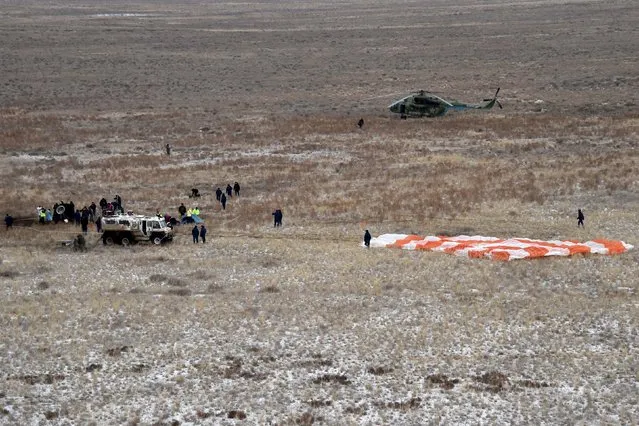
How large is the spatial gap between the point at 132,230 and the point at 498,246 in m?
13.6

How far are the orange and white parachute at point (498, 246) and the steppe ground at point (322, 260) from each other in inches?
23.0

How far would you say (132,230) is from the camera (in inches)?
1387

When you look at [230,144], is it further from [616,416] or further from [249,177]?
[616,416]

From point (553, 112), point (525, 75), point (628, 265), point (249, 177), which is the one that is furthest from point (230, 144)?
point (525, 75)

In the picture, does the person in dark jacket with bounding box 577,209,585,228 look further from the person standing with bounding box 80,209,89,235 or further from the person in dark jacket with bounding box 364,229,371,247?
the person standing with bounding box 80,209,89,235

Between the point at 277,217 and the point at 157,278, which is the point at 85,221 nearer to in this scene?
the point at 157,278

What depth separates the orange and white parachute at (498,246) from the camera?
32719mm

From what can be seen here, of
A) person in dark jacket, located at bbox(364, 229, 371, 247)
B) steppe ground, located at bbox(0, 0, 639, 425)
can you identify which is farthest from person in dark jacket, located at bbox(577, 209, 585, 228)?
person in dark jacket, located at bbox(364, 229, 371, 247)

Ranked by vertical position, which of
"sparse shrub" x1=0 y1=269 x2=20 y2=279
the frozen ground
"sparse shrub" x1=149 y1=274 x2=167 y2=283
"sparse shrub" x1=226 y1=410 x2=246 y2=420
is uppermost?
"sparse shrub" x1=0 y1=269 x2=20 y2=279

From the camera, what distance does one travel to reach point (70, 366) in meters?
24.7

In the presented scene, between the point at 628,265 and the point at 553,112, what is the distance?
36977 mm

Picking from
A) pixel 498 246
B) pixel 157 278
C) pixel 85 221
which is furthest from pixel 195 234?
pixel 498 246

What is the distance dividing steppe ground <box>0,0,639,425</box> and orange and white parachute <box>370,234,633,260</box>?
1.92 feet

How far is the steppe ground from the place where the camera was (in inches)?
916
